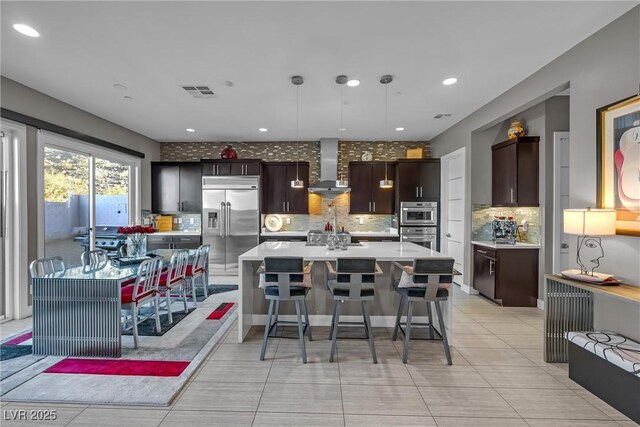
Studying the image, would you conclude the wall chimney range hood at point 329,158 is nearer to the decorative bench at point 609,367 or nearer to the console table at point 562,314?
the console table at point 562,314

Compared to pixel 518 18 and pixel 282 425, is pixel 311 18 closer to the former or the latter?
pixel 518 18

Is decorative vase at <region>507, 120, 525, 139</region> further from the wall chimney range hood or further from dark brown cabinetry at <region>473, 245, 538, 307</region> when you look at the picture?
the wall chimney range hood

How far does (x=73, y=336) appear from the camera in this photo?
2.74m

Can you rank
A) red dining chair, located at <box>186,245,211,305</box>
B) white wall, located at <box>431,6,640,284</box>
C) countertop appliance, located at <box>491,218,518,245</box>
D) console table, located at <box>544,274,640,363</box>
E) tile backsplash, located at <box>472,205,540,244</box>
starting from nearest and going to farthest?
white wall, located at <box>431,6,640,284</box> → console table, located at <box>544,274,640,363</box> → red dining chair, located at <box>186,245,211,305</box> → countertop appliance, located at <box>491,218,518,245</box> → tile backsplash, located at <box>472,205,540,244</box>

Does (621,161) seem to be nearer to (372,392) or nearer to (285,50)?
(372,392)

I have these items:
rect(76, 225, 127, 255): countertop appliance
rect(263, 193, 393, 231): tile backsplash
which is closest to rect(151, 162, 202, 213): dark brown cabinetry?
rect(76, 225, 127, 255): countertop appliance

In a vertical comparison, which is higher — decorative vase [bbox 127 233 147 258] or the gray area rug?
decorative vase [bbox 127 233 147 258]

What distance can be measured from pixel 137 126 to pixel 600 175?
652cm

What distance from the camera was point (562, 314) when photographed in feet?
8.72

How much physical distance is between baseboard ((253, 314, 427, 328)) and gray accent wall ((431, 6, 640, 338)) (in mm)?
1767

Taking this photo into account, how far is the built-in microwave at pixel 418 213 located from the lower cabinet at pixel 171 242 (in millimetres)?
4230

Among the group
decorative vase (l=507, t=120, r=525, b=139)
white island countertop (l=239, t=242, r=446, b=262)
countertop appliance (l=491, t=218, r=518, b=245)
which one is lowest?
white island countertop (l=239, t=242, r=446, b=262)

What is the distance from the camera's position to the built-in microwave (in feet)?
19.6

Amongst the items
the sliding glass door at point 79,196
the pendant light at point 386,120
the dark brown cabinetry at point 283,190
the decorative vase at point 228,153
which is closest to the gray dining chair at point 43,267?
the sliding glass door at point 79,196
